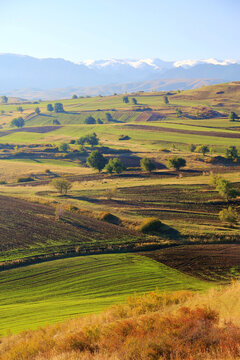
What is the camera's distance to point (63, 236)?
43438 mm

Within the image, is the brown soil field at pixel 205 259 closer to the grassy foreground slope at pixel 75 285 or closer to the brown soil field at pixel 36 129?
the grassy foreground slope at pixel 75 285

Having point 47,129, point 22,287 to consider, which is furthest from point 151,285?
point 47,129

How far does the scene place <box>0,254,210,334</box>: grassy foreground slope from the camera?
25.0 m

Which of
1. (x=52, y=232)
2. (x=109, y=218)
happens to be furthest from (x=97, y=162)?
(x=52, y=232)

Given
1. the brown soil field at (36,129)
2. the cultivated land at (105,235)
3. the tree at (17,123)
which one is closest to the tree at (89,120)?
the brown soil field at (36,129)

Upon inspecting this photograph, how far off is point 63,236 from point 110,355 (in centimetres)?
2934

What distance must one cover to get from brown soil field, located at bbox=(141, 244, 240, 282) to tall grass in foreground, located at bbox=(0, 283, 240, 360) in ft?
36.6

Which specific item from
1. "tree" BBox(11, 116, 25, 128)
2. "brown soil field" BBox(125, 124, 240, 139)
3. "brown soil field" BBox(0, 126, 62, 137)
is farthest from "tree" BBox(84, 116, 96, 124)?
"tree" BBox(11, 116, 25, 128)

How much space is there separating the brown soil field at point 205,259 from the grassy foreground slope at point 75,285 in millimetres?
1753

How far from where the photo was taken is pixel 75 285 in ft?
102

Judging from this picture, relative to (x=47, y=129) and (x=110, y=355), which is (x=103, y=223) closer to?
(x=110, y=355)

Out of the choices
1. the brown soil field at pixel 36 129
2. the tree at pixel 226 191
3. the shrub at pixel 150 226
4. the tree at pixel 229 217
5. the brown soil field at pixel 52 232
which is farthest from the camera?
the brown soil field at pixel 36 129

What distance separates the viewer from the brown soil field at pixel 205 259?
109ft

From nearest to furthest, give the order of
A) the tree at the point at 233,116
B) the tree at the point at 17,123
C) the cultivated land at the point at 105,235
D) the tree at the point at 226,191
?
the cultivated land at the point at 105,235, the tree at the point at 226,191, the tree at the point at 233,116, the tree at the point at 17,123
